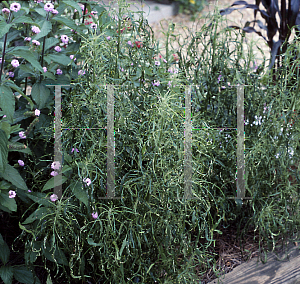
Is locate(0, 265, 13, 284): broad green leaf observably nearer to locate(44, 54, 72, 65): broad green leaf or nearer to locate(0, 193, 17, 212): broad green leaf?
locate(0, 193, 17, 212): broad green leaf

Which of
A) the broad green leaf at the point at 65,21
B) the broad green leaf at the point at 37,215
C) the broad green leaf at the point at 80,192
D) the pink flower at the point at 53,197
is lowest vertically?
the broad green leaf at the point at 37,215

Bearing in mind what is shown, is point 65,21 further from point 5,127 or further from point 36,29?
point 5,127

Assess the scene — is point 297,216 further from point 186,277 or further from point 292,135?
point 186,277

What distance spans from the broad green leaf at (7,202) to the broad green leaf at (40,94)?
423mm

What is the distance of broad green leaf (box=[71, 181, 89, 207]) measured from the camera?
1.33 m

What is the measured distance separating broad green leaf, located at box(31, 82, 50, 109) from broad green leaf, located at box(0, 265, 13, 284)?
27.1 inches

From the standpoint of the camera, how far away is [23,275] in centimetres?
151

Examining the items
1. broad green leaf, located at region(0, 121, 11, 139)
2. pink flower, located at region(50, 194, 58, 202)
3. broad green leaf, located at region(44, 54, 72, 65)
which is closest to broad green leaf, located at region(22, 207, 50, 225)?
pink flower, located at region(50, 194, 58, 202)

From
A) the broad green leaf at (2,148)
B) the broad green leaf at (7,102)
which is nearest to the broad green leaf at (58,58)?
the broad green leaf at (7,102)

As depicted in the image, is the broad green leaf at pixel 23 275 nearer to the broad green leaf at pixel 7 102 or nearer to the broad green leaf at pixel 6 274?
the broad green leaf at pixel 6 274

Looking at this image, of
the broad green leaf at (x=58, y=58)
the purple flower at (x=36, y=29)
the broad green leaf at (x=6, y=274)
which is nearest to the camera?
the broad green leaf at (x=6, y=274)

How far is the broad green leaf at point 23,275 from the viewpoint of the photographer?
1494 millimetres

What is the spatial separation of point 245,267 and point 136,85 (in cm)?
97

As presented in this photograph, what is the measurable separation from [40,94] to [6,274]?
773 mm
